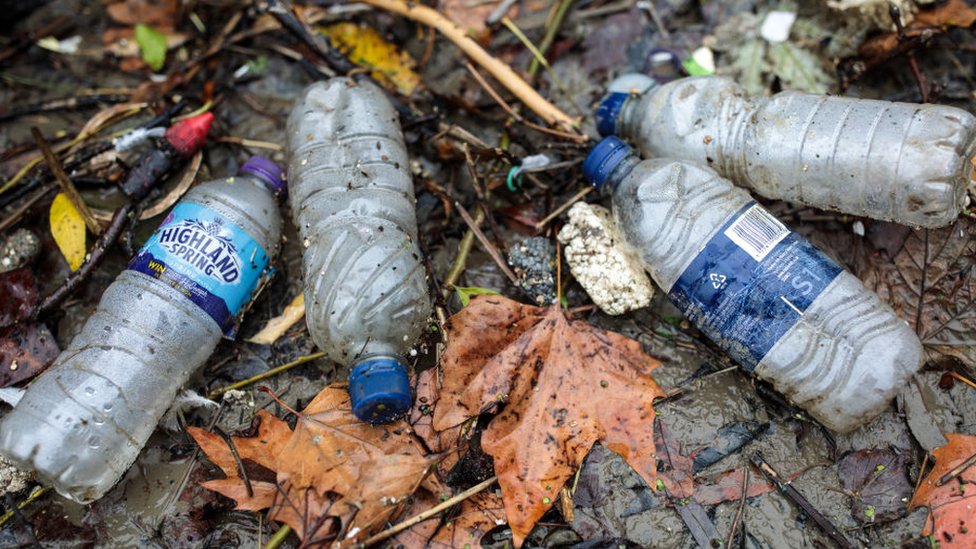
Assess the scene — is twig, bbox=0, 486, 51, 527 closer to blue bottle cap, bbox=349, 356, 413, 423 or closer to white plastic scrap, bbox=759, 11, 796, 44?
blue bottle cap, bbox=349, 356, 413, 423

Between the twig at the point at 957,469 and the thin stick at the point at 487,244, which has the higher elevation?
the thin stick at the point at 487,244

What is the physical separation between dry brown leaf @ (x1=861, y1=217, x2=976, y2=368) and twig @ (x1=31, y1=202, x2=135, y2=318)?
3197mm

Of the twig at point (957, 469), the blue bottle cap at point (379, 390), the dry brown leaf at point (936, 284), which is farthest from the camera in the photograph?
the dry brown leaf at point (936, 284)

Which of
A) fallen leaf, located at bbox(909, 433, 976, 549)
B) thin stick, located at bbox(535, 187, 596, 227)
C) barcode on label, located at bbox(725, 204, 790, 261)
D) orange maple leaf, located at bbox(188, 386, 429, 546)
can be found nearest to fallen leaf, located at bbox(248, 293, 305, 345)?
orange maple leaf, located at bbox(188, 386, 429, 546)

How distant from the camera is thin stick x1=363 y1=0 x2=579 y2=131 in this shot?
3.26 metres

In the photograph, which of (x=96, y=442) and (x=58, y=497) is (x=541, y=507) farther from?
(x=58, y=497)

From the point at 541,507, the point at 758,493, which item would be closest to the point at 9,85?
the point at 541,507

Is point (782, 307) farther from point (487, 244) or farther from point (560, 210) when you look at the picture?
point (487, 244)

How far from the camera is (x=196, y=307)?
8.74ft

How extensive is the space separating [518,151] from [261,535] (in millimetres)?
2022

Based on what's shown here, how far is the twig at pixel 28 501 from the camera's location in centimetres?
262

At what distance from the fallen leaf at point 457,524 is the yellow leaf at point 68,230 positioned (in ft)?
6.19

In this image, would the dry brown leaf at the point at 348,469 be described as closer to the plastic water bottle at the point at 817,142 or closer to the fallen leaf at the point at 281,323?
the fallen leaf at the point at 281,323

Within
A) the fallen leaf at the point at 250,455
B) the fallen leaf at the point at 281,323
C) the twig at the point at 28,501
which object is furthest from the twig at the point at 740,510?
the twig at the point at 28,501
